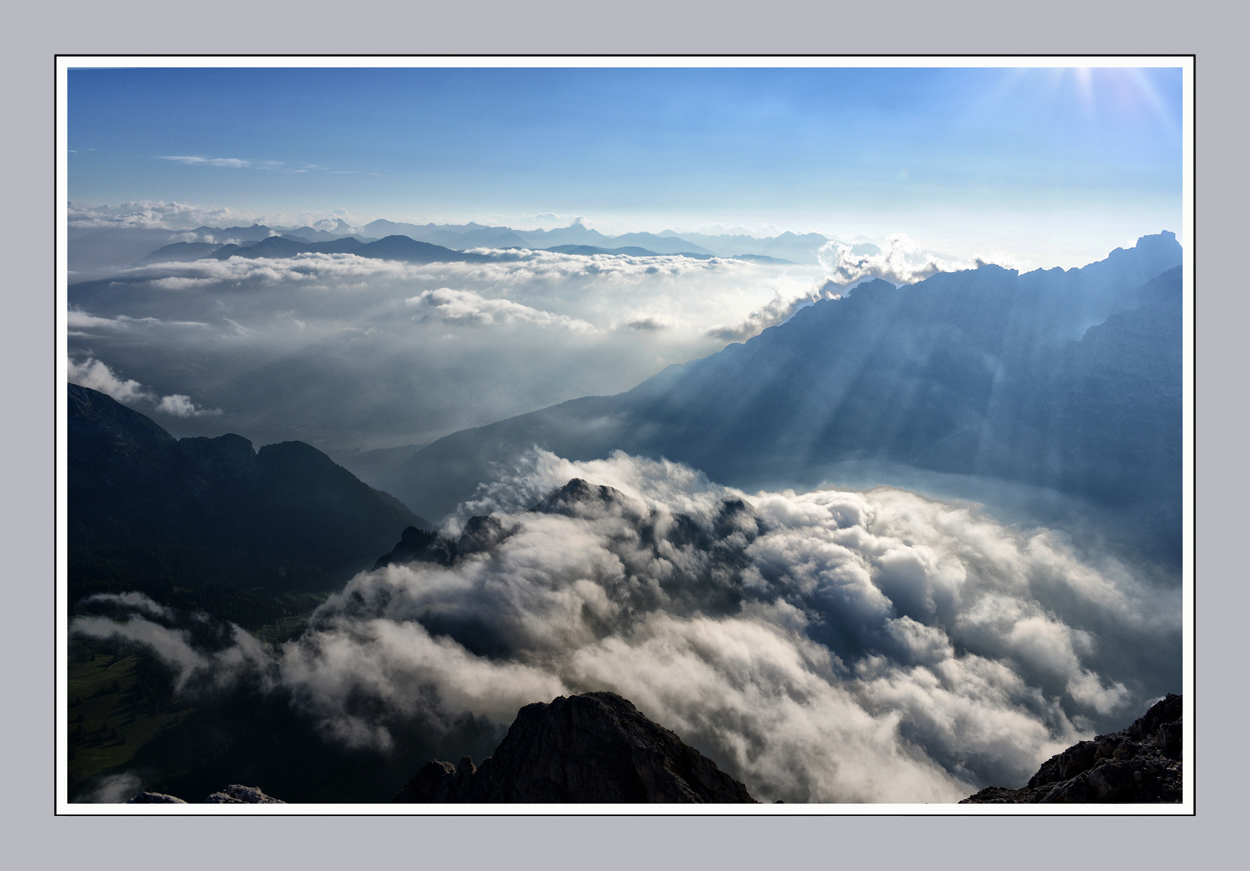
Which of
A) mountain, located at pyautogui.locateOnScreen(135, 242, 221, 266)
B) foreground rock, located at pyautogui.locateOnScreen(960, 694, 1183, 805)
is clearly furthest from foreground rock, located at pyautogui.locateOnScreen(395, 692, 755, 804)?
mountain, located at pyautogui.locateOnScreen(135, 242, 221, 266)

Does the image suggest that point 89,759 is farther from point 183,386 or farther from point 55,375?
point 55,375

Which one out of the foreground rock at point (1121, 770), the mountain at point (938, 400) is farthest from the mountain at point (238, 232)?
the foreground rock at point (1121, 770)

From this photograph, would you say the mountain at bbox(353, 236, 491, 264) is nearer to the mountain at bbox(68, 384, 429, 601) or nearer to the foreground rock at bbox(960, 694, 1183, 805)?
the mountain at bbox(68, 384, 429, 601)

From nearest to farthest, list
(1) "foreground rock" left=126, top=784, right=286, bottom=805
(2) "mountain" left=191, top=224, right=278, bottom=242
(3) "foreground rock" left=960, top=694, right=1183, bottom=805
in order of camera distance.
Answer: (3) "foreground rock" left=960, top=694, right=1183, bottom=805 < (1) "foreground rock" left=126, top=784, right=286, bottom=805 < (2) "mountain" left=191, top=224, right=278, bottom=242

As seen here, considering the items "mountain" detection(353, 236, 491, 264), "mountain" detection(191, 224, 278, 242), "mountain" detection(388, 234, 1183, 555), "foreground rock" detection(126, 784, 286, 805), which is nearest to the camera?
"foreground rock" detection(126, 784, 286, 805)

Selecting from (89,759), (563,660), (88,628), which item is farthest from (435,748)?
(88,628)

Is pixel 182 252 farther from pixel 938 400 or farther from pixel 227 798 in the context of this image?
pixel 938 400

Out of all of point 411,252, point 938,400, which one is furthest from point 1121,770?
point 938,400
